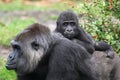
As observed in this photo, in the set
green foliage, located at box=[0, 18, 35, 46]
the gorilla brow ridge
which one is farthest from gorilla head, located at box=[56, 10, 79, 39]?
green foliage, located at box=[0, 18, 35, 46]

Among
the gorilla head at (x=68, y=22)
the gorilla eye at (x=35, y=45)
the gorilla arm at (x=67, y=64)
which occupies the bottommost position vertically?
Result: the gorilla arm at (x=67, y=64)

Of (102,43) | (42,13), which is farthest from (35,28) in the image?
(42,13)

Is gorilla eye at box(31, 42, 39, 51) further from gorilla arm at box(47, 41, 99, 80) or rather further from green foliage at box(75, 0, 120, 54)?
green foliage at box(75, 0, 120, 54)

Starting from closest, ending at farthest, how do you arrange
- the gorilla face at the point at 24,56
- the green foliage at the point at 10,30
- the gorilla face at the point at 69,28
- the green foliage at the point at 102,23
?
the gorilla face at the point at 24,56, the gorilla face at the point at 69,28, the green foliage at the point at 102,23, the green foliage at the point at 10,30

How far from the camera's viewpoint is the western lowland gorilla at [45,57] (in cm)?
622

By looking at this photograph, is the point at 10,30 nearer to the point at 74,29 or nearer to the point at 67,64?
the point at 74,29

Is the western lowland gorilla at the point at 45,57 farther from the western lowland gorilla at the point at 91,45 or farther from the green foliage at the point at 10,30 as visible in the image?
the green foliage at the point at 10,30

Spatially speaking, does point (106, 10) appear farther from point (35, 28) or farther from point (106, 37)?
point (35, 28)

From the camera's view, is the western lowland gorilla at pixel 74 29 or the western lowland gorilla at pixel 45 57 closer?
the western lowland gorilla at pixel 45 57

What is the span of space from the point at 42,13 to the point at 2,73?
7.77 meters

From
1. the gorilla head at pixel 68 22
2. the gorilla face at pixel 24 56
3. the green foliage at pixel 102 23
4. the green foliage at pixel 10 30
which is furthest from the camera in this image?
the green foliage at pixel 10 30

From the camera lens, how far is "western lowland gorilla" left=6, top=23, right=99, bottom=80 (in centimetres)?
622

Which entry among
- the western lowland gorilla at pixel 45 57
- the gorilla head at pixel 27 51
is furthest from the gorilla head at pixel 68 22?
the gorilla head at pixel 27 51

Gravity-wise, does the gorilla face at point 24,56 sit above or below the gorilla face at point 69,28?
below
